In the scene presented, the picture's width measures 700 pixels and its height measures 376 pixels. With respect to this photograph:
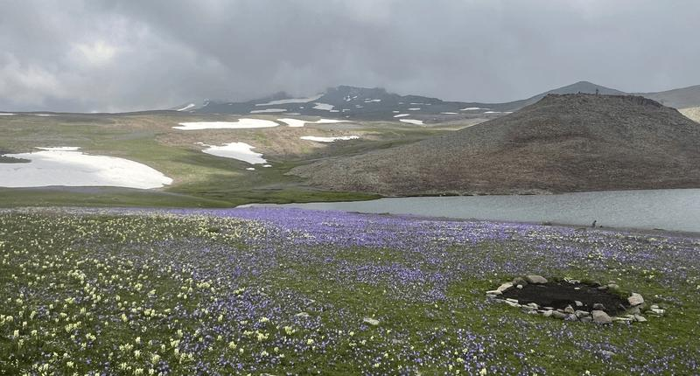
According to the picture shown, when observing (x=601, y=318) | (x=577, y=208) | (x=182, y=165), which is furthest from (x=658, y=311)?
(x=182, y=165)

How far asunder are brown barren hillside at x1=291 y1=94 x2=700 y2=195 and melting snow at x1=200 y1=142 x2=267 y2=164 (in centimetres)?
3043

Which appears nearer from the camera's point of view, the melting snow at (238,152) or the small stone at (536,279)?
the small stone at (536,279)

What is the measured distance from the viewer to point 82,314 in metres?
15.9

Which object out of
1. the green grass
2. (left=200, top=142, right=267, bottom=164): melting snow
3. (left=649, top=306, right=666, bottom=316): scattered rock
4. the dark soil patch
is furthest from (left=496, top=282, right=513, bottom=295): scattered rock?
(left=200, top=142, right=267, bottom=164): melting snow

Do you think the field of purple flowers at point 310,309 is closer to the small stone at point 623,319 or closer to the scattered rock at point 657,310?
the scattered rock at point 657,310

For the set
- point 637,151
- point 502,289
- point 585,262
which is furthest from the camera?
point 637,151

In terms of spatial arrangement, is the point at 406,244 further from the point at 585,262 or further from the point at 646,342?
the point at 646,342

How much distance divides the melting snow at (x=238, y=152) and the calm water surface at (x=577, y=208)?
79078 millimetres

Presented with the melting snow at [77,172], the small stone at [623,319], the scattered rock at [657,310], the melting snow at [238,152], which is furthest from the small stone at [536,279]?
the melting snow at [238,152]

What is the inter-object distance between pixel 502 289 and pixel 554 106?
133907mm

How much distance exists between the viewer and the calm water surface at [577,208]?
56125mm

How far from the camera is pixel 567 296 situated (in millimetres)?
21406

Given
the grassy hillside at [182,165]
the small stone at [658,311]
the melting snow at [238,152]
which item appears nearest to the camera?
the small stone at [658,311]

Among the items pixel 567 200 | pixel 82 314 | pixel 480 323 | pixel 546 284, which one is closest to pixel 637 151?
pixel 567 200
